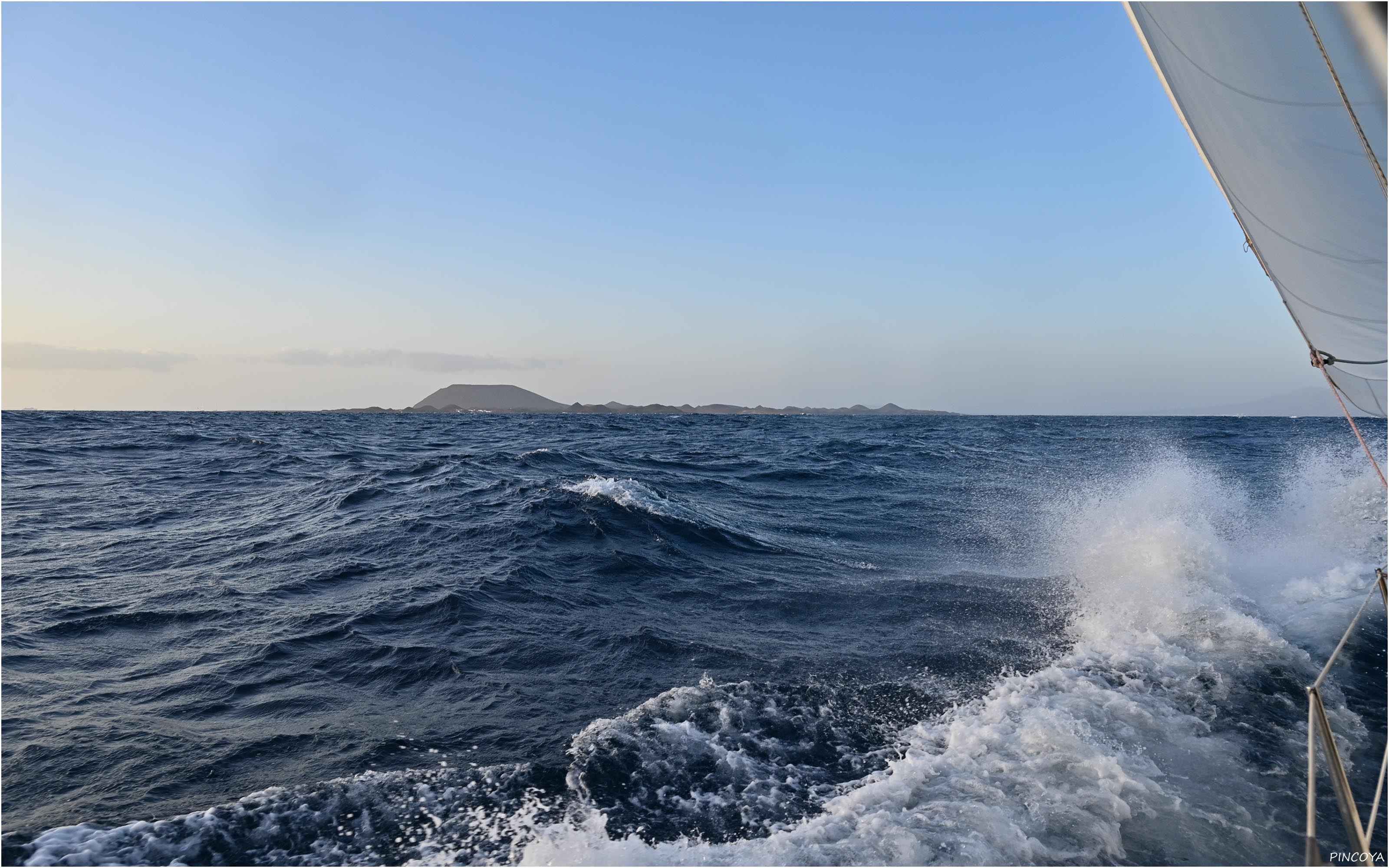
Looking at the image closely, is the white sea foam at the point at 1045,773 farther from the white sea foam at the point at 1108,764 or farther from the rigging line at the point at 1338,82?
the rigging line at the point at 1338,82

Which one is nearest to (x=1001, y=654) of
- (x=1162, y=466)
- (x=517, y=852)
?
(x=517, y=852)

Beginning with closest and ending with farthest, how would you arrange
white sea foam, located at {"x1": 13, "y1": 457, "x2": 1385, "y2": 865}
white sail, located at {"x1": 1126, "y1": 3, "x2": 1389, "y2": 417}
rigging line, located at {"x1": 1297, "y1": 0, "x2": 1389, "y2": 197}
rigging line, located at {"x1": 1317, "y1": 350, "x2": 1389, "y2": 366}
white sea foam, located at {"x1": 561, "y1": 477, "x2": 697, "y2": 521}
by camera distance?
rigging line, located at {"x1": 1297, "y1": 0, "x2": 1389, "y2": 197}, white sail, located at {"x1": 1126, "y1": 3, "x2": 1389, "y2": 417}, white sea foam, located at {"x1": 13, "y1": 457, "x2": 1385, "y2": 865}, rigging line, located at {"x1": 1317, "y1": 350, "x2": 1389, "y2": 366}, white sea foam, located at {"x1": 561, "y1": 477, "x2": 697, "y2": 521}

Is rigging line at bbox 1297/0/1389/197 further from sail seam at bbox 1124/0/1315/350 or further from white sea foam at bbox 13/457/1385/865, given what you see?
white sea foam at bbox 13/457/1385/865

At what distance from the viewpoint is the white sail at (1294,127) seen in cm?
378

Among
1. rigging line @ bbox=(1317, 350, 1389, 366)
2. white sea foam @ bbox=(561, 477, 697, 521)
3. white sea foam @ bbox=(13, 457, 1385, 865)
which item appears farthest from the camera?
white sea foam @ bbox=(561, 477, 697, 521)

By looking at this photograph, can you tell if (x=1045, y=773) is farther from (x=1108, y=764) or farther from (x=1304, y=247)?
(x=1304, y=247)

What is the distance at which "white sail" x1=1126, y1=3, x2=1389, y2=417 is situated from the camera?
3.78 metres

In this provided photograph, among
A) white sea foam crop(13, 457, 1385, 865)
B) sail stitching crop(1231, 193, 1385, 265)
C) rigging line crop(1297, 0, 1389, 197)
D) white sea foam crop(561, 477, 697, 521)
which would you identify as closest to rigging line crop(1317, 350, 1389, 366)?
sail stitching crop(1231, 193, 1385, 265)

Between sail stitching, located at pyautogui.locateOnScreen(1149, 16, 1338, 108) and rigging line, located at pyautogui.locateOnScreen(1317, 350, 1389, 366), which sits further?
rigging line, located at pyautogui.locateOnScreen(1317, 350, 1389, 366)

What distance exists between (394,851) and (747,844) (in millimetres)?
2216

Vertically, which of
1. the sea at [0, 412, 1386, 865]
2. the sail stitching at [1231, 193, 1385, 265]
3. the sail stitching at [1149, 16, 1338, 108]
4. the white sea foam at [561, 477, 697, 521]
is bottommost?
the sea at [0, 412, 1386, 865]

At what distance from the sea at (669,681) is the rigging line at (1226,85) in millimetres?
4743

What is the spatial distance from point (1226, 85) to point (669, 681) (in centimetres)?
664

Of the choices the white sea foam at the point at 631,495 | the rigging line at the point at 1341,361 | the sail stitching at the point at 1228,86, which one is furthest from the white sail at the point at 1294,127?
the white sea foam at the point at 631,495
